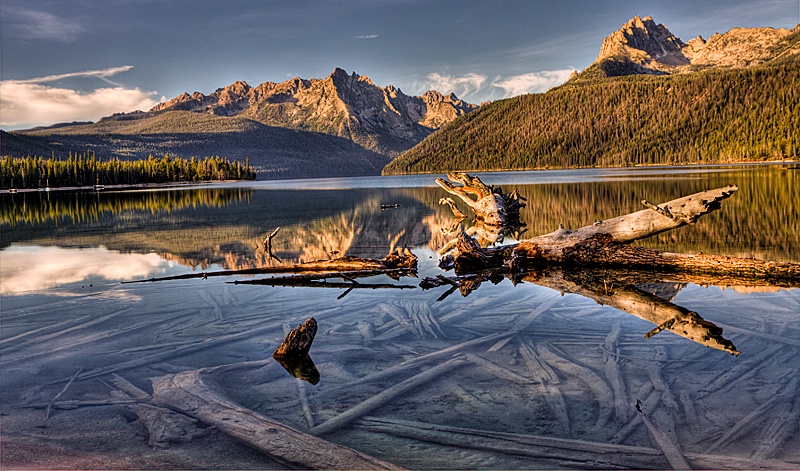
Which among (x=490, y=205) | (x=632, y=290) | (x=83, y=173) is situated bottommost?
(x=632, y=290)

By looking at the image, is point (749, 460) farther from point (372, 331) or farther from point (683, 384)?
point (372, 331)

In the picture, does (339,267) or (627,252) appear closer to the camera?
(627,252)

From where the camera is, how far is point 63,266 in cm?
1878

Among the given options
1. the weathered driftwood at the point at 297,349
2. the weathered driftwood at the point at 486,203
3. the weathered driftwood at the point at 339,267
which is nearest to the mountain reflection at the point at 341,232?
the weathered driftwood at the point at 486,203

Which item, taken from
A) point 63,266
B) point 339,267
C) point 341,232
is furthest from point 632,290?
point 341,232

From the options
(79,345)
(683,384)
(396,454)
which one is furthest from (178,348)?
(683,384)

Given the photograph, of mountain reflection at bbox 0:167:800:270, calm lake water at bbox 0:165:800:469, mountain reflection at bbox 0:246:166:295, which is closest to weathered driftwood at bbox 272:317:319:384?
calm lake water at bbox 0:165:800:469

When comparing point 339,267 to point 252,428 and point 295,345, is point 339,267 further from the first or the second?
point 252,428

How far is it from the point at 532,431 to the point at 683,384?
96.0 inches

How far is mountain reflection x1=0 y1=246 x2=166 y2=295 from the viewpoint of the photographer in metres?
15.8

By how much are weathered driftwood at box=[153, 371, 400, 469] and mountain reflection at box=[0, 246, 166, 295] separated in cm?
968

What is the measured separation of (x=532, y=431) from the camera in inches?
240

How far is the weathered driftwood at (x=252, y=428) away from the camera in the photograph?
5.59 metres

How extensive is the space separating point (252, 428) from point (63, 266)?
15.8 meters
